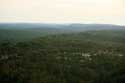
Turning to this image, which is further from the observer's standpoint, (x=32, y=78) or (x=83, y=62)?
(x=83, y=62)

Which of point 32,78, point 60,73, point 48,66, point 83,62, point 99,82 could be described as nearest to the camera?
point 99,82

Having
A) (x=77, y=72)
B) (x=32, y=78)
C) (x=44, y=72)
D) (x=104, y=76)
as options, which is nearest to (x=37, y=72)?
(x=44, y=72)

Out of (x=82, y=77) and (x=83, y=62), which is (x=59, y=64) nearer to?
(x=83, y=62)

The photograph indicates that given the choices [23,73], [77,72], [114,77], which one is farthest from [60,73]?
[114,77]

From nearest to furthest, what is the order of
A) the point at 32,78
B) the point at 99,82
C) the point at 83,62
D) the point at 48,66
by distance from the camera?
the point at 99,82 → the point at 32,78 → the point at 48,66 → the point at 83,62

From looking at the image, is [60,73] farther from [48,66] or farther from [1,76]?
[1,76]

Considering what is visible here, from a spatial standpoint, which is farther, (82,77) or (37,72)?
(37,72)

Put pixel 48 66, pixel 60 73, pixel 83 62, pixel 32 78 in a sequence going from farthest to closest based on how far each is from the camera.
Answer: pixel 83 62 < pixel 48 66 < pixel 60 73 < pixel 32 78
